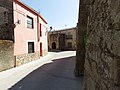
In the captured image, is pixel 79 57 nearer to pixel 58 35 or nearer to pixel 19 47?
pixel 19 47

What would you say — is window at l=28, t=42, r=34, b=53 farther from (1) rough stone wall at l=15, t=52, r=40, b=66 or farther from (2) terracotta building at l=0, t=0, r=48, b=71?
(1) rough stone wall at l=15, t=52, r=40, b=66

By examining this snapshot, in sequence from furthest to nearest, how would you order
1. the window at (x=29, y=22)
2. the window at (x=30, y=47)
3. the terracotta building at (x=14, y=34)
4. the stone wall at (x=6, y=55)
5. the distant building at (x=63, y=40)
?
the distant building at (x=63, y=40) < the window at (x=30, y=47) < the window at (x=29, y=22) < the terracotta building at (x=14, y=34) < the stone wall at (x=6, y=55)

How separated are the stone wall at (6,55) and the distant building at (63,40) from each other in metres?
28.4

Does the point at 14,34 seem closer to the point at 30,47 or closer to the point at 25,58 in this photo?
the point at 25,58

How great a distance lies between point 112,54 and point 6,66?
11.8 metres

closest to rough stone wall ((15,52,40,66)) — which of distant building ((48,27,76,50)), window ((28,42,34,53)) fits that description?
window ((28,42,34,53))

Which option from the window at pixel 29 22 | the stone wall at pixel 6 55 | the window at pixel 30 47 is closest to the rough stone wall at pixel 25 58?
the window at pixel 30 47

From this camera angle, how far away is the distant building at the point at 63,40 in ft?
138

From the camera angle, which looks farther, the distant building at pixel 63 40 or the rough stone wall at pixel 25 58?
the distant building at pixel 63 40

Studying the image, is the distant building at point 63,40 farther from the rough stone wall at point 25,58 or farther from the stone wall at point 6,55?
the stone wall at point 6,55

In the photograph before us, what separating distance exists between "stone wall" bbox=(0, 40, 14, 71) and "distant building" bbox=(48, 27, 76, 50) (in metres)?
28.4

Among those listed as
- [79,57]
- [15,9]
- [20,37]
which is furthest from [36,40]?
[79,57]

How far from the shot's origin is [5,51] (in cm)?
1277

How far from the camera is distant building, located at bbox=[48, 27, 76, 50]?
42.0 metres
